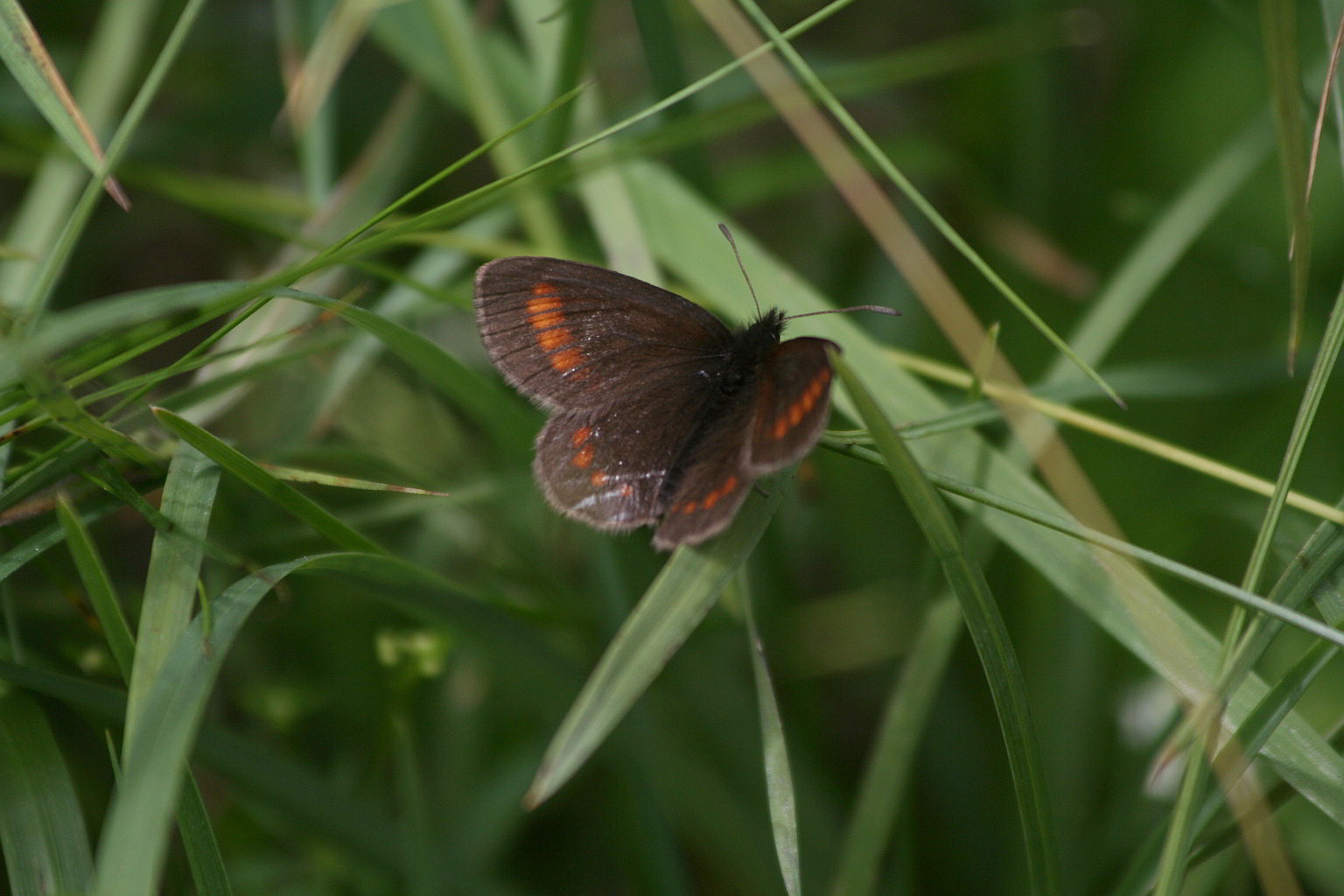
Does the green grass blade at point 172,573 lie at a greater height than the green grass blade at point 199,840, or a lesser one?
greater

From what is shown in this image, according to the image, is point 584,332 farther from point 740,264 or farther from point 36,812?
point 36,812

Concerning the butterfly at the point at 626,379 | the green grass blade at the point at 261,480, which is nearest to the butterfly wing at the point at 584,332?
the butterfly at the point at 626,379

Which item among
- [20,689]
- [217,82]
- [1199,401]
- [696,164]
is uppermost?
[217,82]

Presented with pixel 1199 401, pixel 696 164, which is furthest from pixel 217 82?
pixel 1199 401

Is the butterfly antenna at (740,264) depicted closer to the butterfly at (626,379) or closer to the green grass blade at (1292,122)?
the butterfly at (626,379)

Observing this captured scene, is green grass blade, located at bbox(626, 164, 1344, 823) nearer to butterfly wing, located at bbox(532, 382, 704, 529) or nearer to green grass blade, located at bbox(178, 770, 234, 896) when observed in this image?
butterfly wing, located at bbox(532, 382, 704, 529)

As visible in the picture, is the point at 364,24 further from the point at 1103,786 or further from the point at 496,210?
the point at 1103,786
